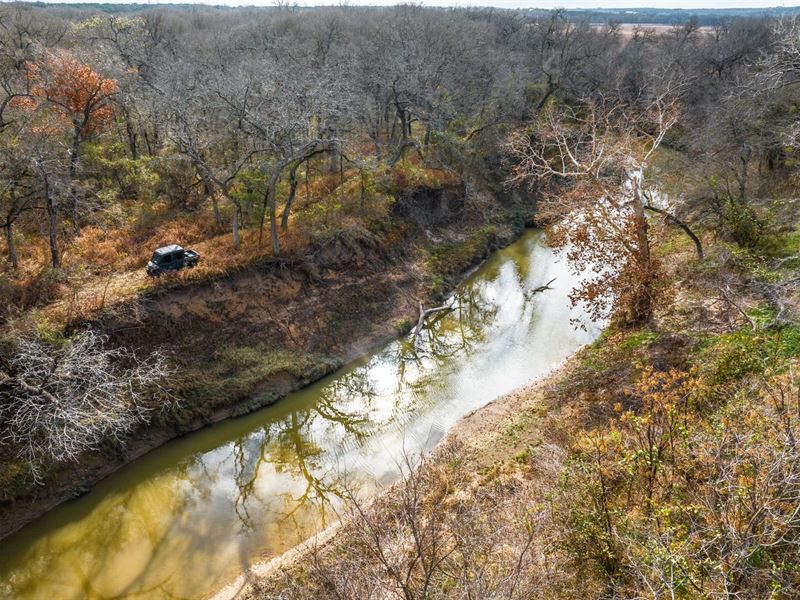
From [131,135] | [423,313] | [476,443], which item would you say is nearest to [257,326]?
[423,313]

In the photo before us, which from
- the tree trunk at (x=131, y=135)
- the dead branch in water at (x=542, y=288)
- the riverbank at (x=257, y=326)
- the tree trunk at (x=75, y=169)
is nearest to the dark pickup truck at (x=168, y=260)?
the riverbank at (x=257, y=326)

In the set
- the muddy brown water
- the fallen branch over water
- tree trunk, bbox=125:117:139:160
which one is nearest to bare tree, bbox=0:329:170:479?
the muddy brown water

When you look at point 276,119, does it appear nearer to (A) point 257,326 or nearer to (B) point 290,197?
(B) point 290,197

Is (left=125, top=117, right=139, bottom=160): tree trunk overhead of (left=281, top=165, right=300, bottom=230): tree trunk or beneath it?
overhead

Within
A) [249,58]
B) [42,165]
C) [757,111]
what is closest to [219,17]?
[249,58]

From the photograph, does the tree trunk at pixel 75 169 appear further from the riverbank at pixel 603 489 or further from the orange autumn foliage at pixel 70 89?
the riverbank at pixel 603 489

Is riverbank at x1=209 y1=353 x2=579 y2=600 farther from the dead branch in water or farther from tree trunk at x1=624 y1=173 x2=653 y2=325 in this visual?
the dead branch in water
